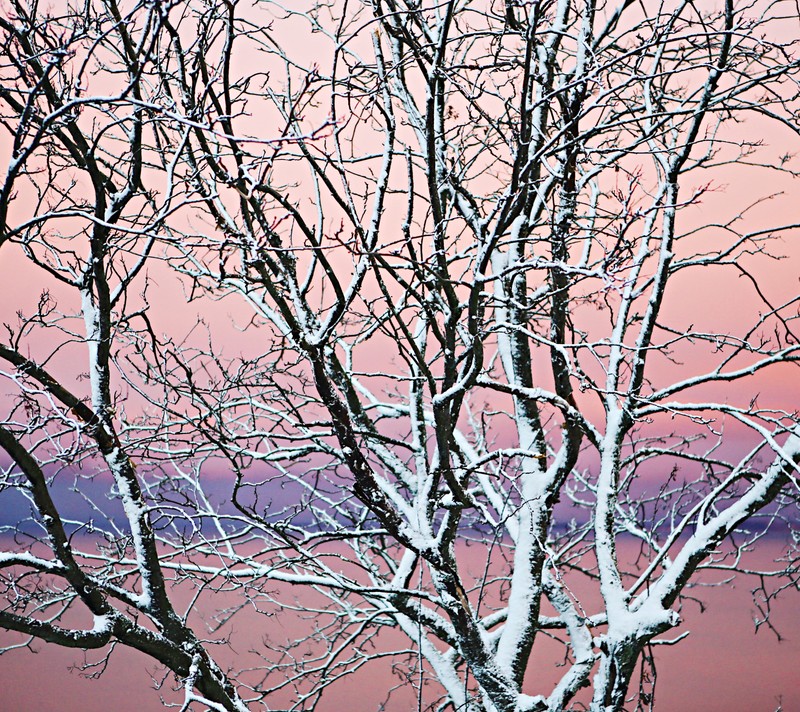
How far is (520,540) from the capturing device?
19.9ft

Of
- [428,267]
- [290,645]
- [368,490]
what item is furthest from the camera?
[290,645]

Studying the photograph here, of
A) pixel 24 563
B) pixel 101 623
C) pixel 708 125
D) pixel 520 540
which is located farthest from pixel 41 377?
pixel 708 125

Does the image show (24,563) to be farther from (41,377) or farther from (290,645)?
(290,645)

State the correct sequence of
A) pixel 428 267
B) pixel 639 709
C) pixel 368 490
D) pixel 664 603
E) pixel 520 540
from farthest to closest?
pixel 520 540 → pixel 639 709 → pixel 664 603 → pixel 368 490 → pixel 428 267

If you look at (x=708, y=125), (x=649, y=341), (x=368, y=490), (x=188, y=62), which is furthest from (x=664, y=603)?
(x=188, y=62)

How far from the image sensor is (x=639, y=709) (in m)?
5.63

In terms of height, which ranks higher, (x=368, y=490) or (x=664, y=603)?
(x=368, y=490)

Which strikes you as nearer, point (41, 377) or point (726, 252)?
point (41, 377)

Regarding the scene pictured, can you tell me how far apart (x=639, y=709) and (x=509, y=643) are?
1.02m

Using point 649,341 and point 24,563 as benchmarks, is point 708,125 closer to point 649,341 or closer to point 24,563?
point 649,341

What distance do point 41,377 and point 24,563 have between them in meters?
1.11

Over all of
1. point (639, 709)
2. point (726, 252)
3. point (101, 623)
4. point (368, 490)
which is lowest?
point (639, 709)

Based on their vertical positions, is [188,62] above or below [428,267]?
above

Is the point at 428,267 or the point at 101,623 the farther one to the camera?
the point at 101,623
